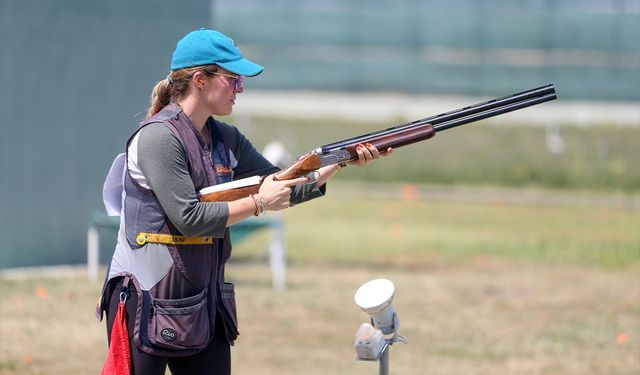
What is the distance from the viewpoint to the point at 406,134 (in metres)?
5.18

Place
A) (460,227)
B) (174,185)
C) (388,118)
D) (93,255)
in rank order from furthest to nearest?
(388,118) → (460,227) → (93,255) → (174,185)

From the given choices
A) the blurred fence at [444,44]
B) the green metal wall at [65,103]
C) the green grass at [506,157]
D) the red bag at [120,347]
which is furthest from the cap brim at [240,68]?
the blurred fence at [444,44]

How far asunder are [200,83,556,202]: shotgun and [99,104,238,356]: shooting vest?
1.06 ft

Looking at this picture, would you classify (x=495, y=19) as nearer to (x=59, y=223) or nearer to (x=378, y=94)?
(x=378, y=94)

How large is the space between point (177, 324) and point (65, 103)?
8368 millimetres

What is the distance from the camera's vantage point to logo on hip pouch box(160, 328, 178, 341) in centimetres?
458

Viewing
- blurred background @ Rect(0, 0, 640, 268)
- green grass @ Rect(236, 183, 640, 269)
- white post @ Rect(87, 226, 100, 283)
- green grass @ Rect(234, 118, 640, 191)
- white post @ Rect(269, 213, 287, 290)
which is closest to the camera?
white post @ Rect(87, 226, 100, 283)

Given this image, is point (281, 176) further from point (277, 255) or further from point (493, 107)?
point (277, 255)

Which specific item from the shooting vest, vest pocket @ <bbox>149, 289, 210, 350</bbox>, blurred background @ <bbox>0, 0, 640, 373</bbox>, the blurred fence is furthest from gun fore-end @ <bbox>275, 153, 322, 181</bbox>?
the blurred fence

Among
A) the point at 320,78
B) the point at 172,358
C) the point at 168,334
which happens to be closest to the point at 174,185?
the point at 168,334

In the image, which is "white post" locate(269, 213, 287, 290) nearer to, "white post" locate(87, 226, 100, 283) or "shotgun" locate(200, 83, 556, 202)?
"white post" locate(87, 226, 100, 283)

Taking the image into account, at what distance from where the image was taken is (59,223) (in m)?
12.5

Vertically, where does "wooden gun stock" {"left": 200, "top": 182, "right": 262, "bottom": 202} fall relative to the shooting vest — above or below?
above

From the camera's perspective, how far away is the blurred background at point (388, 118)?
12.3 meters
